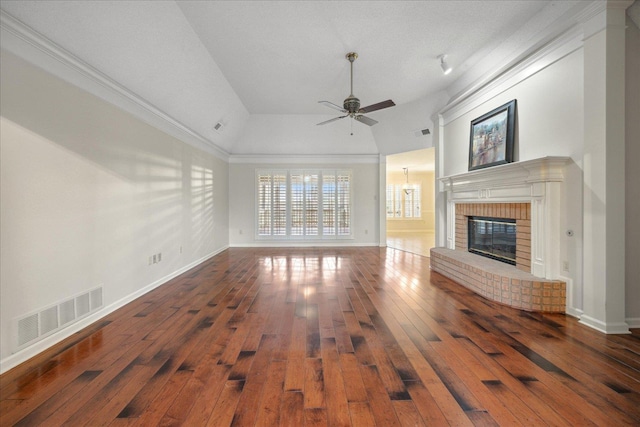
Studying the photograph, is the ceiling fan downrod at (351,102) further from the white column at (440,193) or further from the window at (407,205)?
the window at (407,205)

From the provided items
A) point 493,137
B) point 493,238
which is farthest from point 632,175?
point 493,238

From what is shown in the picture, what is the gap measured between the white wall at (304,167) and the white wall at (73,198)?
11.4ft

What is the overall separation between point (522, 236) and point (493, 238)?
0.63m

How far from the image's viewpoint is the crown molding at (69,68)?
2.10m

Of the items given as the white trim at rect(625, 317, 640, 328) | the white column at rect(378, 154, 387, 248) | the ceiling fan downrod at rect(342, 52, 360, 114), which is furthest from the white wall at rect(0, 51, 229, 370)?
the white column at rect(378, 154, 387, 248)

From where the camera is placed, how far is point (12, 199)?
211 cm

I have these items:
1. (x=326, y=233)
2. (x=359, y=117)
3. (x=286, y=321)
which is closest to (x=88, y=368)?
(x=286, y=321)

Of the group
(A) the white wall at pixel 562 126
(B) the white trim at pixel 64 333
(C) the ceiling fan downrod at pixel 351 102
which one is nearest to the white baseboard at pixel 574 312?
(A) the white wall at pixel 562 126

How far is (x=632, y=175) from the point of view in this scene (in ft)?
8.57

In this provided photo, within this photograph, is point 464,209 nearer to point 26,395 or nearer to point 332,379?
point 332,379

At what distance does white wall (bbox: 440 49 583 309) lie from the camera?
2852mm

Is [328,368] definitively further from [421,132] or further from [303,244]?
[303,244]

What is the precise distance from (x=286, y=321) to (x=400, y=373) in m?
1.28

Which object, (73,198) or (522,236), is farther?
(522,236)
